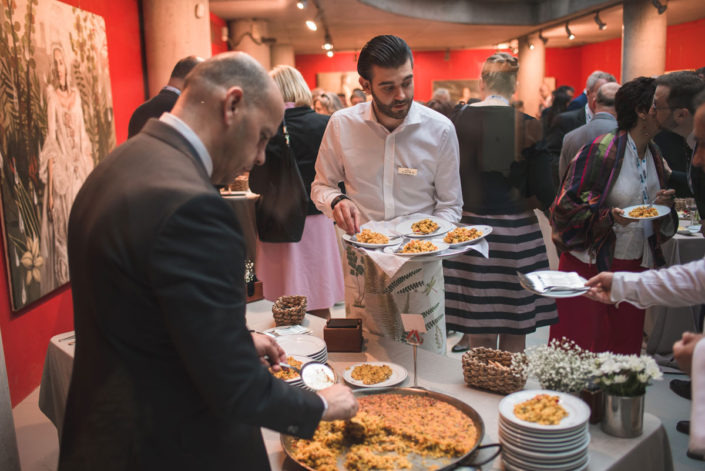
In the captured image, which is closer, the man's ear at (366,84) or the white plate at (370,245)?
the white plate at (370,245)

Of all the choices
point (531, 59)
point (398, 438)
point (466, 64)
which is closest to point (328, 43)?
point (531, 59)

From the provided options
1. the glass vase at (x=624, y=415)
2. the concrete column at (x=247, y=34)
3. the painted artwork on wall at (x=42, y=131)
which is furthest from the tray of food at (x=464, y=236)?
the concrete column at (x=247, y=34)

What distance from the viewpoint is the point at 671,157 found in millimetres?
3709

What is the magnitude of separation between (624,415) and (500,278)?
162 centimetres

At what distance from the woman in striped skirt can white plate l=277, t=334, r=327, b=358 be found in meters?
1.30

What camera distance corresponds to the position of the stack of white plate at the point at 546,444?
1.21 meters

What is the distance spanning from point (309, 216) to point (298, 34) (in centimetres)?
874

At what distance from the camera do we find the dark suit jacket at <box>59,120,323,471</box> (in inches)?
34.6

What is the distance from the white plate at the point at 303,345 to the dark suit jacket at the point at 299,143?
5.68 feet

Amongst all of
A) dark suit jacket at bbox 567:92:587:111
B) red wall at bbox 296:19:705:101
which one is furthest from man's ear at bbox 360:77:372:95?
red wall at bbox 296:19:705:101

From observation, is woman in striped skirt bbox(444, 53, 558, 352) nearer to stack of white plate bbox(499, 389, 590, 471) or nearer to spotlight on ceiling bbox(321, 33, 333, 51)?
stack of white plate bbox(499, 389, 590, 471)

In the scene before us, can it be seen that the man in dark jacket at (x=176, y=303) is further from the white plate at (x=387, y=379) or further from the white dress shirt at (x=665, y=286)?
the white dress shirt at (x=665, y=286)

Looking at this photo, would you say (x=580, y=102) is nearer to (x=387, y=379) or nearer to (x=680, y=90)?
(x=680, y=90)

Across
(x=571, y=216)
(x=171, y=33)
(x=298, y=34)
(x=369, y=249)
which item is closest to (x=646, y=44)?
(x=298, y=34)
